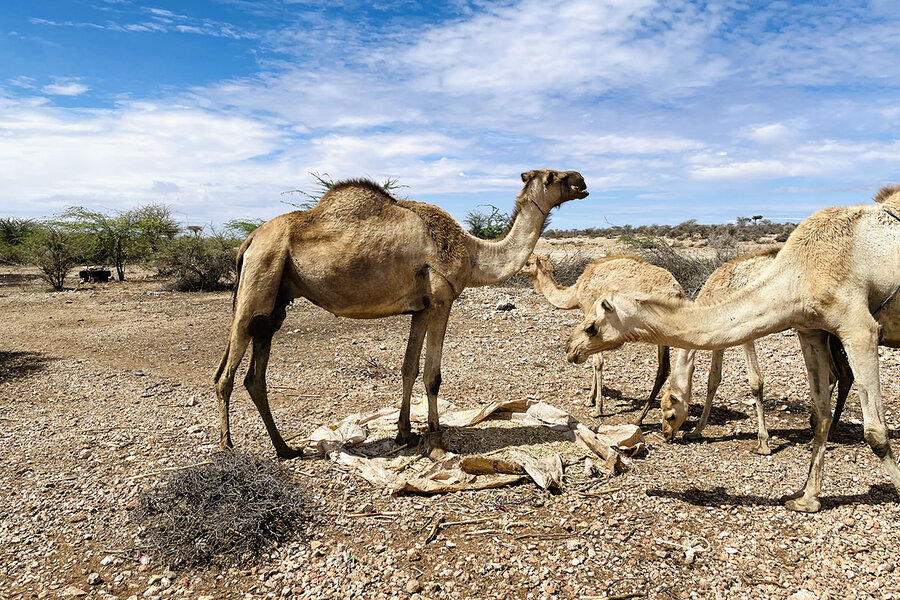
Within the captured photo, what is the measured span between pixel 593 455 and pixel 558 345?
5.40 metres

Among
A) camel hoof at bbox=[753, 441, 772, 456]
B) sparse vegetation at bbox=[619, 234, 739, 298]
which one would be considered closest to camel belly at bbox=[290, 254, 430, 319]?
camel hoof at bbox=[753, 441, 772, 456]

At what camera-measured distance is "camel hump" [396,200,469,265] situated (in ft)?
18.5

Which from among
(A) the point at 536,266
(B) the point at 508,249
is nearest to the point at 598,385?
(B) the point at 508,249

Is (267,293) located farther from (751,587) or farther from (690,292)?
(690,292)

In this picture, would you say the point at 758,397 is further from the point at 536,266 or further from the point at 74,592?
the point at 74,592

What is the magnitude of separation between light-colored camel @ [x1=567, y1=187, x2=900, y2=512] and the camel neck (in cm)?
147

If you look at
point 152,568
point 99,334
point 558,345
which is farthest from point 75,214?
point 152,568

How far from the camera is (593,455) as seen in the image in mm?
5660

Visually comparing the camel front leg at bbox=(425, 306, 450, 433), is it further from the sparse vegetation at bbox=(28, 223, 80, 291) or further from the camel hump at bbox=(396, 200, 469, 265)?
the sparse vegetation at bbox=(28, 223, 80, 291)

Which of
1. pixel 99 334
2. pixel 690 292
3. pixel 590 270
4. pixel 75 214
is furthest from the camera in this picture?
pixel 75 214

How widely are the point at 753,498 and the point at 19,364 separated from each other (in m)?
11.8

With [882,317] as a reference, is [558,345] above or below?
below

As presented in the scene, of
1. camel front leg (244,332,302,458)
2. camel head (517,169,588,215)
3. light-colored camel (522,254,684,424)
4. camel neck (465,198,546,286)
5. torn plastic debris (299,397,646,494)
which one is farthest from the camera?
light-colored camel (522,254,684,424)

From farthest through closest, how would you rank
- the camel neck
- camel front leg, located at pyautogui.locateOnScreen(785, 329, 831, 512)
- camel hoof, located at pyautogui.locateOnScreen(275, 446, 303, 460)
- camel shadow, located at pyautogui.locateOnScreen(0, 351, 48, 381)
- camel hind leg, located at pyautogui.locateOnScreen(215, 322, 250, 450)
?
A: camel shadow, located at pyautogui.locateOnScreen(0, 351, 48, 381) → the camel neck → camel hoof, located at pyautogui.locateOnScreen(275, 446, 303, 460) → camel hind leg, located at pyautogui.locateOnScreen(215, 322, 250, 450) → camel front leg, located at pyautogui.locateOnScreen(785, 329, 831, 512)
